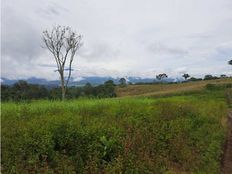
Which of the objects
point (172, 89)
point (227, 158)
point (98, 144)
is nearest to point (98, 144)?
point (98, 144)

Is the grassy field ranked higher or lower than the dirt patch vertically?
higher

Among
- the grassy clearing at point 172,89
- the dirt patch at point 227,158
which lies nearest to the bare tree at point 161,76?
the grassy clearing at point 172,89

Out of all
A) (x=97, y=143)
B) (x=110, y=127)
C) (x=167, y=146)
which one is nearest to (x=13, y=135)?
(x=97, y=143)

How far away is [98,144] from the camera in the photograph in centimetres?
795

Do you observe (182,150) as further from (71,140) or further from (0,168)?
(0,168)

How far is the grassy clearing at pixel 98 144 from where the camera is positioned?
674 centimetres

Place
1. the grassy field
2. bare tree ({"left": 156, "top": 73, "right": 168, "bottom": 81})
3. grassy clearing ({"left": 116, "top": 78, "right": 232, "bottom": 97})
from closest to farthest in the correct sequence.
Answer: the grassy field < grassy clearing ({"left": 116, "top": 78, "right": 232, "bottom": 97}) < bare tree ({"left": 156, "top": 73, "right": 168, "bottom": 81})

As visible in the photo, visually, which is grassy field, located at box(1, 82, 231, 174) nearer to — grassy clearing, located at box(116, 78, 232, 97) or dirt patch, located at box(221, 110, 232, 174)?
dirt patch, located at box(221, 110, 232, 174)

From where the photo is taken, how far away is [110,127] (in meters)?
8.95

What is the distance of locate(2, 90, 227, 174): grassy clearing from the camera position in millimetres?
6742

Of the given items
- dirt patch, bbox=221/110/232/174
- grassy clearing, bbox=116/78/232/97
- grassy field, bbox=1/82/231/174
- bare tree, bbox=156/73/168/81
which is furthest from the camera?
bare tree, bbox=156/73/168/81

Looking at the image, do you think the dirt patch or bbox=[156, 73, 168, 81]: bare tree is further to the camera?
bbox=[156, 73, 168, 81]: bare tree

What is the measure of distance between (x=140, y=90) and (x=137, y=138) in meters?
64.5

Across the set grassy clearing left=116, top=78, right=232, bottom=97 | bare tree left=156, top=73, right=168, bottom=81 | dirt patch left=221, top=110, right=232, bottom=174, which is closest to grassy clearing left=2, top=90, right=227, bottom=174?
dirt patch left=221, top=110, right=232, bottom=174
